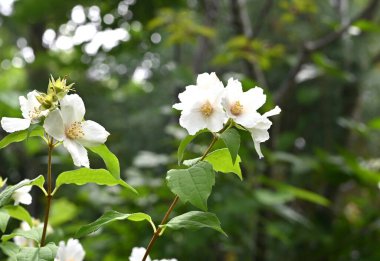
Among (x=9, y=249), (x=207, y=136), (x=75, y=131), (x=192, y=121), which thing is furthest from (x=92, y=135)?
(x=207, y=136)

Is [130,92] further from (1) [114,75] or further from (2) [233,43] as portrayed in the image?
(2) [233,43]

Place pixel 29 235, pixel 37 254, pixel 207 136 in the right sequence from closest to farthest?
pixel 37 254
pixel 29 235
pixel 207 136

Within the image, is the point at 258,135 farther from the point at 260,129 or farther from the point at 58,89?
the point at 58,89

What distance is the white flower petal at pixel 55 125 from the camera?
2.14 ft

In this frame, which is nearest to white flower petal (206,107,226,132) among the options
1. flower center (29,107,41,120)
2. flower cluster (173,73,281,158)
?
flower cluster (173,73,281,158)

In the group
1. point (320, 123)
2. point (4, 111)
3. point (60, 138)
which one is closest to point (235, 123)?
point (60, 138)

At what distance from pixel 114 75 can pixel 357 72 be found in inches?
68.1

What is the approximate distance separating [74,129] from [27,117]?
63 mm

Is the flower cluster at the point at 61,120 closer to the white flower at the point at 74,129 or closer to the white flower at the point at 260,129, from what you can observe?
the white flower at the point at 74,129

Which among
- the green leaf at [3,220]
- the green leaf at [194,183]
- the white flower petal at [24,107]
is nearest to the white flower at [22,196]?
the green leaf at [3,220]

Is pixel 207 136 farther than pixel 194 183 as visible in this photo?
Yes

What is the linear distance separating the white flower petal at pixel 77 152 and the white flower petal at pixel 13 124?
0.17 feet

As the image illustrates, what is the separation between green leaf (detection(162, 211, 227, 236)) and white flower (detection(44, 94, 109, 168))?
0.13 metres

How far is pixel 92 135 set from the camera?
2.30ft
